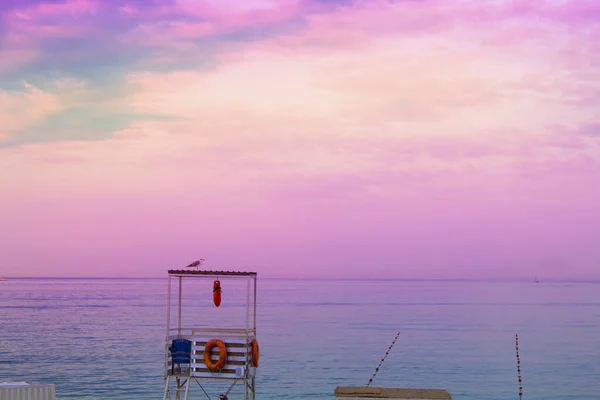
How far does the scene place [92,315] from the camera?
130 meters

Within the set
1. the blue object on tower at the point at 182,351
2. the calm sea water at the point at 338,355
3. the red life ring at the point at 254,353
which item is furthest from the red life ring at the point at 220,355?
the calm sea water at the point at 338,355

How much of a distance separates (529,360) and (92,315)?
7929cm

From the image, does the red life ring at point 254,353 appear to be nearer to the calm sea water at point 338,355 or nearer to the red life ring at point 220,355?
the red life ring at point 220,355

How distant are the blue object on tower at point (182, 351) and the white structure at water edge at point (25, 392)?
4547mm

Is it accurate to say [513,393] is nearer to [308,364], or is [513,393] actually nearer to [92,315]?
[308,364]

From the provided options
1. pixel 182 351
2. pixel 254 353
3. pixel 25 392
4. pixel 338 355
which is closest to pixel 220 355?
pixel 254 353

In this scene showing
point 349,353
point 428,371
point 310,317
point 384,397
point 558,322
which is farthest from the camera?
point 310,317

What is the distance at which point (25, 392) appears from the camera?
89.8 feet

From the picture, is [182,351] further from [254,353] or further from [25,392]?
[25,392]

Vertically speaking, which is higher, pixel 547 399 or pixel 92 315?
pixel 92 315

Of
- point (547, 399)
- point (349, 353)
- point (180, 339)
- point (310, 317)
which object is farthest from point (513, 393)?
point (310, 317)

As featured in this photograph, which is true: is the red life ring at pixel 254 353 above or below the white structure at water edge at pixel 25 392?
above

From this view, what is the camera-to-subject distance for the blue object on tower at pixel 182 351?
30312 millimetres

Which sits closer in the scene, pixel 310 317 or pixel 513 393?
pixel 513 393
